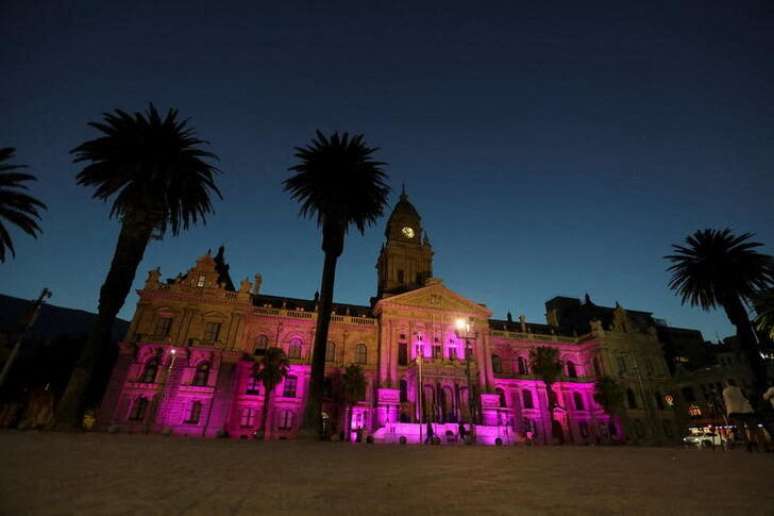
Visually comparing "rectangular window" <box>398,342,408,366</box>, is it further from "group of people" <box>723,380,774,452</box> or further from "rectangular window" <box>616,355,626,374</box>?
"rectangular window" <box>616,355,626,374</box>

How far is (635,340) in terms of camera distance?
179 ft

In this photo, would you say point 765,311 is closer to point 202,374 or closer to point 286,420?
point 286,420

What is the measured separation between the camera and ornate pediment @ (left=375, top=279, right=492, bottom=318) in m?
45.3

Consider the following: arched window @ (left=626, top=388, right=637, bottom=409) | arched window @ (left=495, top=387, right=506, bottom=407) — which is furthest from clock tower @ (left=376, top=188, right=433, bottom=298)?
arched window @ (left=626, top=388, right=637, bottom=409)

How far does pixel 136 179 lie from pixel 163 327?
73.5 feet

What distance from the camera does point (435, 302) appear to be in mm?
46438

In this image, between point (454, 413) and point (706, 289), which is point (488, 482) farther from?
point (706, 289)

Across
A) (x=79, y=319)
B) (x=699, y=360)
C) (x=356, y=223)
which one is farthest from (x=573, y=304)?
(x=79, y=319)

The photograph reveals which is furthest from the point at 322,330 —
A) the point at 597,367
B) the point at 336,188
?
the point at 597,367

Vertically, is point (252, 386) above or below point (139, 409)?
above

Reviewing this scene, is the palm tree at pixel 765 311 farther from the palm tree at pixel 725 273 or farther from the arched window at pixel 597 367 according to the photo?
the arched window at pixel 597 367

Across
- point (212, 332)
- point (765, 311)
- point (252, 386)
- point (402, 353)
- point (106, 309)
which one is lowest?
point (252, 386)

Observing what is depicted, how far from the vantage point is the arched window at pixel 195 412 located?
3528cm

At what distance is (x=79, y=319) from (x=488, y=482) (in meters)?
248
